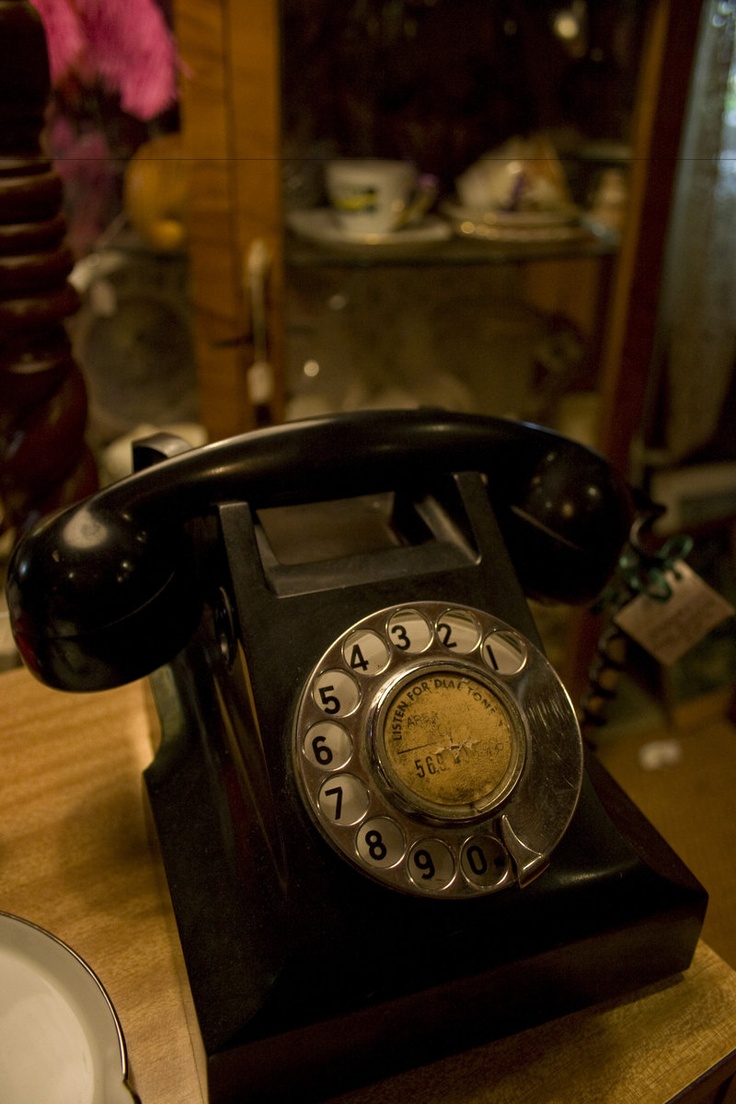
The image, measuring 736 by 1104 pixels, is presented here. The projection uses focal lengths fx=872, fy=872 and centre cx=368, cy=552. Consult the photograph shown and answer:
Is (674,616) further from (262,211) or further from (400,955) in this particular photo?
(262,211)

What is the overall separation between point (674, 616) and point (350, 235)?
75 centimetres

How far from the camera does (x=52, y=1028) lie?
40cm

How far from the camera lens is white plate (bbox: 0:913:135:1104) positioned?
1.23 feet

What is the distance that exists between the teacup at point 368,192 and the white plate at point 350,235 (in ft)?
0.03

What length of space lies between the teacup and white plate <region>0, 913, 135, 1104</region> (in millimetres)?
986

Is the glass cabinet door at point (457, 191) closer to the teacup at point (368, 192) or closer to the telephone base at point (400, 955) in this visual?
the teacup at point (368, 192)

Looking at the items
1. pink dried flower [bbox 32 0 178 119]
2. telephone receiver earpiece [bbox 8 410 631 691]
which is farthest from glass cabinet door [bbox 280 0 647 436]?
telephone receiver earpiece [bbox 8 410 631 691]

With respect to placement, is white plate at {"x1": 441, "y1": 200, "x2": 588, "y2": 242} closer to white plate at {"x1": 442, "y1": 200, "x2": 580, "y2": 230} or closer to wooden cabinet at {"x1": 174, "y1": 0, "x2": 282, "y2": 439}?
white plate at {"x1": 442, "y1": 200, "x2": 580, "y2": 230}

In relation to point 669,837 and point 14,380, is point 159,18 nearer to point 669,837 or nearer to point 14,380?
point 14,380

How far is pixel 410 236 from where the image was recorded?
3.93 ft

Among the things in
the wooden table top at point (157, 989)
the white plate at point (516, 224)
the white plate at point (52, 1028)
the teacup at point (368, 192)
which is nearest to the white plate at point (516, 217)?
the white plate at point (516, 224)

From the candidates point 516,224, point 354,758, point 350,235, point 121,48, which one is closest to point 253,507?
point 354,758

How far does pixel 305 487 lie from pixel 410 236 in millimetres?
797

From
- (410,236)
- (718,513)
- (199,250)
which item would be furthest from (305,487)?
(718,513)
